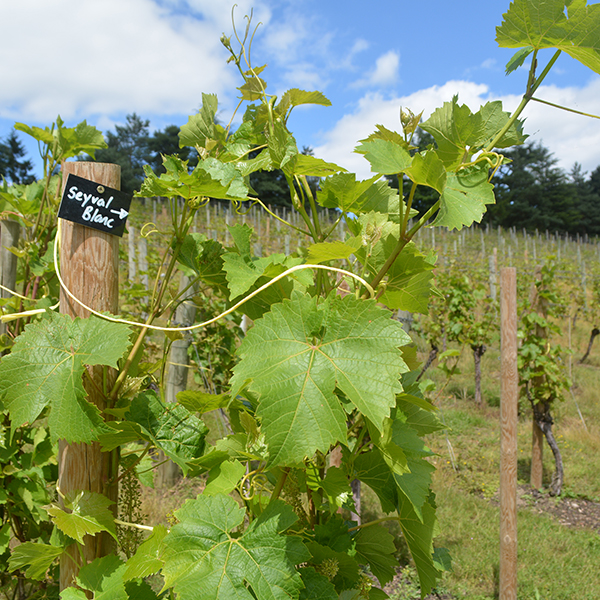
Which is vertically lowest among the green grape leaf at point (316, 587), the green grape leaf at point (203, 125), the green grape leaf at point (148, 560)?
the green grape leaf at point (316, 587)

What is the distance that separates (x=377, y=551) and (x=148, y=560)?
58cm

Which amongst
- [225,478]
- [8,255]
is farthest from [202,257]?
[8,255]

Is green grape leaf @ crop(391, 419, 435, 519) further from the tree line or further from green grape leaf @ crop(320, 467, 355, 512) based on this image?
the tree line

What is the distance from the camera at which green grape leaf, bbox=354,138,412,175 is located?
85 cm

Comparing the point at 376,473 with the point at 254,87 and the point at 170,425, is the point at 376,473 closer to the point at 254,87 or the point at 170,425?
the point at 170,425

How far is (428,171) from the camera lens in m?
0.78

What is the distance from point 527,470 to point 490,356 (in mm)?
4609

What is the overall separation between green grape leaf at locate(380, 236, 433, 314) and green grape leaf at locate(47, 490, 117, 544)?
2.87 feet

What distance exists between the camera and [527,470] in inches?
202

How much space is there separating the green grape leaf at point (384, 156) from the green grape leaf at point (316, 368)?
0.84 feet

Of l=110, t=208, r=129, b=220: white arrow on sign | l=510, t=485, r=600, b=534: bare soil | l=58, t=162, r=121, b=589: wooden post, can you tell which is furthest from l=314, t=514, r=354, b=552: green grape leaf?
l=510, t=485, r=600, b=534: bare soil

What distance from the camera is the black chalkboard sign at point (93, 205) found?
3.88ft

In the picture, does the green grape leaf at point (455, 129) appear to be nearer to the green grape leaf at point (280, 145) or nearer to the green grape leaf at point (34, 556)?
the green grape leaf at point (280, 145)

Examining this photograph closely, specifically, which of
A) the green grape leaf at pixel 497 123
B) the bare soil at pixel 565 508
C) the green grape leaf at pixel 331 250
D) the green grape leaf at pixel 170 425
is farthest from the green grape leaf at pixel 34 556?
the bare soil at pixel 565 508
